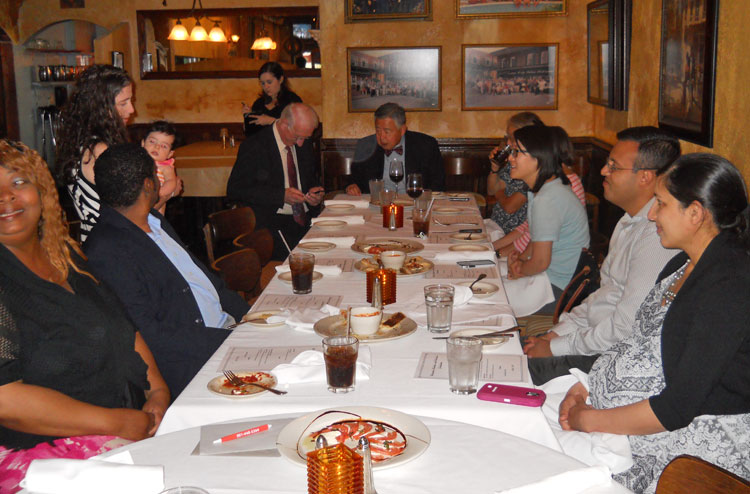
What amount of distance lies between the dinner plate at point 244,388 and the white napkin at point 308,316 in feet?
1.21

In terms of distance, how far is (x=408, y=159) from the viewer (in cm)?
530

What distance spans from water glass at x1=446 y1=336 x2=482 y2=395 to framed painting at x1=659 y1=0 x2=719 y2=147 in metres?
1.93

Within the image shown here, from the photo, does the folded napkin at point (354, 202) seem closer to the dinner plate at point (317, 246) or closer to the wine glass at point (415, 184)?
the wine glass at point (415, 184)

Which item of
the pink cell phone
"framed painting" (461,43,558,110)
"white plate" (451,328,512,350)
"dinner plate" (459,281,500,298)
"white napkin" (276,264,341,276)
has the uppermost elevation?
"framed painting" (461,43,558,110)

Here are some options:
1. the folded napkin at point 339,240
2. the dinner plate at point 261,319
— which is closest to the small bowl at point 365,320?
the dinner plate at point 261,319

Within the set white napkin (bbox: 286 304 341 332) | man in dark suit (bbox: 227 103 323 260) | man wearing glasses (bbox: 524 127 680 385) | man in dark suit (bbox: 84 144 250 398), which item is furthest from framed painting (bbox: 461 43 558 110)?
white napkin (bbox: 286 304 341 332)

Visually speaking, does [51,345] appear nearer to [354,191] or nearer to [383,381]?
[383,381]

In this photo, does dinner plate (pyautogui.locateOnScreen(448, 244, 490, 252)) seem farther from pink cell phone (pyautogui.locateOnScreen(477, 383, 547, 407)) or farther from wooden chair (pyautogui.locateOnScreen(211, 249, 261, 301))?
pink cell phone (pyautogui.locateOnScreen(477, 383, 547, 407))

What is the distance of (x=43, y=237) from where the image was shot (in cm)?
197

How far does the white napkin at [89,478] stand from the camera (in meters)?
1.19

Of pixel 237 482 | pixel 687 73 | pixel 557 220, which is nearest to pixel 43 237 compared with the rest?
pixel 237 482

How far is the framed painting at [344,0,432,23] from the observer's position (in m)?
6.53

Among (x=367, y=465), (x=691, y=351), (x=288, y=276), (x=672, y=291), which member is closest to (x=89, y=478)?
(x=367, y=465)

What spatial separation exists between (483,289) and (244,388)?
3.64 feet
